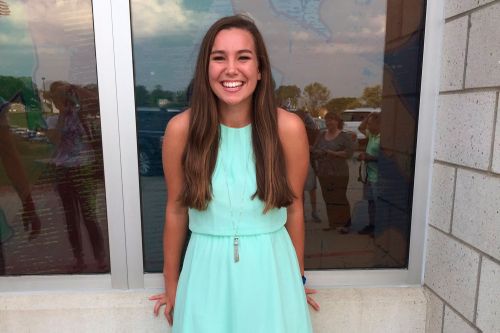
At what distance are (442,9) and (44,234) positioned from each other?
2601 millimetres

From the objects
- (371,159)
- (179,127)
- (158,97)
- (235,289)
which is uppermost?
(158,97)

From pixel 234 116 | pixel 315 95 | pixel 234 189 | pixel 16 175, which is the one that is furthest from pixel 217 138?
pixel 16 175

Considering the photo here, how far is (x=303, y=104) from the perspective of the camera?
2.25m

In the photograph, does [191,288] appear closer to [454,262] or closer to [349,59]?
[454,262]

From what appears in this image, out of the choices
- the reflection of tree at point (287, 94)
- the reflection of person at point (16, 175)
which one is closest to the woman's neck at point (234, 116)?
the reflection of tree at point (287, 94)

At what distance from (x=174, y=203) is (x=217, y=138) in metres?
0.37

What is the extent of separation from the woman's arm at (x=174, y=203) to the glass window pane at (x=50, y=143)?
2.15ft

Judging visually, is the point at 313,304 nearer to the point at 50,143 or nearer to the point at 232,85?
the point at 232,85

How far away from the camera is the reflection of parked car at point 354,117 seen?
2.28 metres

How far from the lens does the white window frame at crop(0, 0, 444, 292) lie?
2.05 meters

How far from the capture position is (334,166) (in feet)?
7.73

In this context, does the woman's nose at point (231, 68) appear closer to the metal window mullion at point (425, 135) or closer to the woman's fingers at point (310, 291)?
the metal window mullion at point (425, 135)

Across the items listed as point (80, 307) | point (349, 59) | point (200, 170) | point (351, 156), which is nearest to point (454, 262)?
point (351, 156)

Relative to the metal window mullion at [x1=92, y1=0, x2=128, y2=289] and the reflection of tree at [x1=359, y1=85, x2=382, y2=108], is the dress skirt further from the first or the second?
the reflection of tree at [x1=359, y1=85, x2=382, y2=108]
